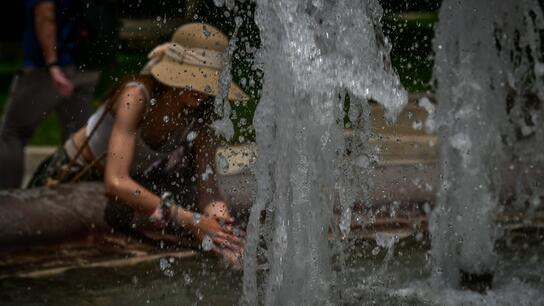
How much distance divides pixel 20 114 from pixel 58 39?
17.3 inches

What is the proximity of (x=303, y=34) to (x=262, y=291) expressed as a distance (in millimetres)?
855

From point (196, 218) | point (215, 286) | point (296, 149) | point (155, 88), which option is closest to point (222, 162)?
point (196, 218)

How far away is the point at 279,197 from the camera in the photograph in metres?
3.37

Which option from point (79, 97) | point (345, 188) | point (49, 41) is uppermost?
point (49, 41)

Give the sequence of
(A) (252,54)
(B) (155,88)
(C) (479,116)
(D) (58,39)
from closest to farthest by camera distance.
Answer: (A) (252,54) → (B) (155,88) → (C) (479,116) → (D) (58,39)

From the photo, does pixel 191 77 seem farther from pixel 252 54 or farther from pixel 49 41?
pixel 49 41

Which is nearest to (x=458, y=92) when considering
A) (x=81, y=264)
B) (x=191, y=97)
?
(x=191, y=97)

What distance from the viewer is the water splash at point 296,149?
333 cm

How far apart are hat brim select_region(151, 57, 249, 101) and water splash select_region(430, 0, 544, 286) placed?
41.6 inches

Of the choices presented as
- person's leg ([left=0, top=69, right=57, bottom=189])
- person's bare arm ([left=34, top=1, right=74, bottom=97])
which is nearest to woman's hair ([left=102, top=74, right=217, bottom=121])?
person's bare arm ([left=34, top=1, right=74, bottom=97])

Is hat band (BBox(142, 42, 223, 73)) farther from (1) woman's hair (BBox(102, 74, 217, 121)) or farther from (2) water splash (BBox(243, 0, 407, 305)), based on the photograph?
(2) water splash (BBox(243, 0, 407, 305))

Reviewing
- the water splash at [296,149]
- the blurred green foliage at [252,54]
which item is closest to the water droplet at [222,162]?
the blurred green foliage at [252,54]

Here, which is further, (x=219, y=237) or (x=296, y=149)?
(x=219, y=237)

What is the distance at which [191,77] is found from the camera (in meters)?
3.78
